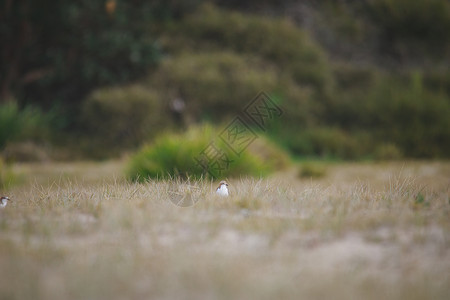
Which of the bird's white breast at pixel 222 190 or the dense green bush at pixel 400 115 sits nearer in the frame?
the bird's white breast at pixel 222 190

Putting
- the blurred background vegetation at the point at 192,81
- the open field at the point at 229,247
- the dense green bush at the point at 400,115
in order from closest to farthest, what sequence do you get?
the open field at the point at 229,247 → the blurred background vegetation at the point at 192,81 → the dense green bush at the point at 400,115

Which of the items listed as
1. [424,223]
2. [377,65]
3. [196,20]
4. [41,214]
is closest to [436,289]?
[424,223]

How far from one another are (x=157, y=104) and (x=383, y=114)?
16.6ft

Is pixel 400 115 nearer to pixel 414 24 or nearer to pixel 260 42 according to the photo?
pixel 260 42

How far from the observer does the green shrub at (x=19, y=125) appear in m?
7.60

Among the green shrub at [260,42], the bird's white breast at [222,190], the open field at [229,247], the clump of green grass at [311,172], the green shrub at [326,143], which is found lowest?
the green shrub at [326,143]

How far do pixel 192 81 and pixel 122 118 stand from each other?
179 centimetres

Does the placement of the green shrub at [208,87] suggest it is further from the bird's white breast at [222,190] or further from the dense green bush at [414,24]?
the bird's white breast at [222,190]

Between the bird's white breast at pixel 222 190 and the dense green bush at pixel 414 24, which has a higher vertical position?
the dense green bush at pixel 414 24

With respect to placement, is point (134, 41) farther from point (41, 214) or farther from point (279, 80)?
point (41, 214)

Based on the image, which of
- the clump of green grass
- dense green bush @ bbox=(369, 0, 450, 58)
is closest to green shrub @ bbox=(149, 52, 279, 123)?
the clump of green grass

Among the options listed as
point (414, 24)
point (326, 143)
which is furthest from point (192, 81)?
point (414, 24)

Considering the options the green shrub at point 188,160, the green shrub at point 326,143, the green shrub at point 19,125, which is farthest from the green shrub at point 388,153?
the green shrub at point 19,125

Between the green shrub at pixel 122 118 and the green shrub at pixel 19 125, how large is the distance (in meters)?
0.90
